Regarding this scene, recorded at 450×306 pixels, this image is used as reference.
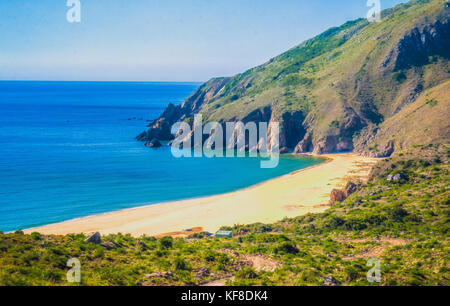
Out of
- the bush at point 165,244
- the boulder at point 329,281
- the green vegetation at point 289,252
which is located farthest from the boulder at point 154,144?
Answer: the boulder at point 329,281

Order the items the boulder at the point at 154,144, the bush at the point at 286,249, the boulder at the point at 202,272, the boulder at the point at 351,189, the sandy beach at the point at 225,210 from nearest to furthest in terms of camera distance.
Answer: the boulder at the point at 202,272 → the bush at the point at 286,249 → the sandy beach at the point at 225,210 → the boulder at the point at 351,189 → the boulder at the point at 154,144

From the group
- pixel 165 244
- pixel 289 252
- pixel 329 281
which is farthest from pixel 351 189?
pixel 329 281

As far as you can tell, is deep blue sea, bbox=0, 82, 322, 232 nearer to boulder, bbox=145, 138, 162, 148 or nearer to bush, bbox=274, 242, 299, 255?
boulder, bbox=145, 138, 162, 148

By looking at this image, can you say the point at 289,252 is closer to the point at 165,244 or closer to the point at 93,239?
the point at 165,244

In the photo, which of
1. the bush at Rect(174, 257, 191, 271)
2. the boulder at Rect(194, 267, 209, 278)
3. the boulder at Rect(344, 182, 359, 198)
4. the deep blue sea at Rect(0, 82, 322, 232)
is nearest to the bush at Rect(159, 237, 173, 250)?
the bush at Rect(174, 257, 191, 271)

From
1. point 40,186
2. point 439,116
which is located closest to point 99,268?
point 40,186

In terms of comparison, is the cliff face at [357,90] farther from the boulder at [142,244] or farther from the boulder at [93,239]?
the boulder at [93,239]

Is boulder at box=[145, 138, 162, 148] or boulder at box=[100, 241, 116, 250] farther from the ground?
boulder at box=[145, 138, 162, 148]
